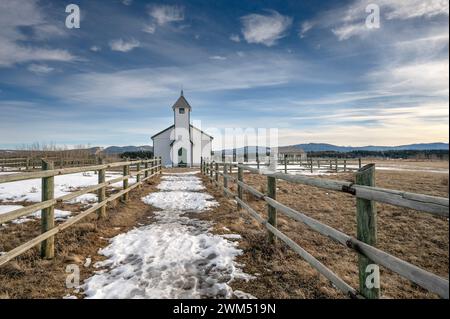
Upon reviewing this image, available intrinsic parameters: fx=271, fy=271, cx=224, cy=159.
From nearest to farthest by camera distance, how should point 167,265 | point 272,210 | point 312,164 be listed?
point 167,265, point 272,210, point 312,164

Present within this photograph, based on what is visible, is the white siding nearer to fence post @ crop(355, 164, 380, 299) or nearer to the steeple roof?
the steeple roof

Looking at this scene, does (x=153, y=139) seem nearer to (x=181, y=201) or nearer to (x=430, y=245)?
(x=181, y=201)

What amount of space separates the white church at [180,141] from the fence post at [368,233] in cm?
3495

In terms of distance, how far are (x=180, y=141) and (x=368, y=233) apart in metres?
35.8

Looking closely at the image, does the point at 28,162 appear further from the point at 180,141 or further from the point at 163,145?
the point at 180,141

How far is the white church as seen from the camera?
37.3 metres

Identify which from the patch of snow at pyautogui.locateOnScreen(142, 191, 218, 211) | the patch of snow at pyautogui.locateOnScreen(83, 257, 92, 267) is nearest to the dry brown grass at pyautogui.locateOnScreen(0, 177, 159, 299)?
the patch of snow at pyautogui.locateOnScreen(83, 257, 92, 267)

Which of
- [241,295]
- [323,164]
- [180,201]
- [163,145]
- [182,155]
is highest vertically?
[163,145]

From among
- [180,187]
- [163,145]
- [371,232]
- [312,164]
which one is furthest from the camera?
[163,145]

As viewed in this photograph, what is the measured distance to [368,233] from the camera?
2.48 metres

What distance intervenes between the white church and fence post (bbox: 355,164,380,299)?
115ft

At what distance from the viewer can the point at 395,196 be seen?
2023mm

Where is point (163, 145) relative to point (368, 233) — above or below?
above

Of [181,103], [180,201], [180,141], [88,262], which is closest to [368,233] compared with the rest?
[88,262]
